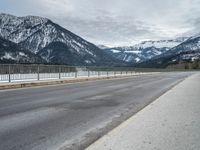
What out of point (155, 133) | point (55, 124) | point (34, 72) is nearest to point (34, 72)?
point (34, 72)

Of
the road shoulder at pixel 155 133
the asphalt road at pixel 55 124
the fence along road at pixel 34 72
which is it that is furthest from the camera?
the fence along road at pixel 34 72

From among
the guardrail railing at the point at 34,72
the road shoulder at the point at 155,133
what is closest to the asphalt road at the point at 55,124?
the road shoulder at the point at 155,133

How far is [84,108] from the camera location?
39.6 ft

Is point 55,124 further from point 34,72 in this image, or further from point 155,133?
point 34,72

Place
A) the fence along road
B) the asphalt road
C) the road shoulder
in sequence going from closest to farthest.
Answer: the road shoulder < the asphalt road < the fence along road

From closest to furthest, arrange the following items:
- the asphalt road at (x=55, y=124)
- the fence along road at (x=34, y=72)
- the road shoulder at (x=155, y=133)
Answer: the road shoulder at (x=155, y=133) → the asphalt road at (x=55, y=124) → the fence along road at (x=34, y=72)

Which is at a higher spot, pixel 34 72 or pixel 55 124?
pixel 34 72

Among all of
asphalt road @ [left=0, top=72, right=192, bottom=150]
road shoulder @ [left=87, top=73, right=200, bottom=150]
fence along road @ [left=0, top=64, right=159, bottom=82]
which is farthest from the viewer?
fence along road @ [left=0, top=64, right=159, bottom=82]

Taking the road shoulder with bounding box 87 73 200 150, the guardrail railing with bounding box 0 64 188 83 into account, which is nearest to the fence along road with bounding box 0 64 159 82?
the guardrail railing with bounding box 0 64 188 83

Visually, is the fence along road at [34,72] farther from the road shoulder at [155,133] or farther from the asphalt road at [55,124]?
the road shoulder at [155,133]

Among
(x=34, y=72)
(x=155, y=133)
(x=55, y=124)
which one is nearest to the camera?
(x=155, y=133)

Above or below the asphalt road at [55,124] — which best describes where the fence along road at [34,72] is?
above

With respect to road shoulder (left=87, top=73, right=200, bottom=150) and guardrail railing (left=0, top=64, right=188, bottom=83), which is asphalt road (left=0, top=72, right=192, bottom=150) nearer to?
road shoulder (left=87, top=73, right=200, bottom=150)

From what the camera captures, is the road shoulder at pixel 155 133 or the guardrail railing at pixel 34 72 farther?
the guardrail railing at pixel 34 72
